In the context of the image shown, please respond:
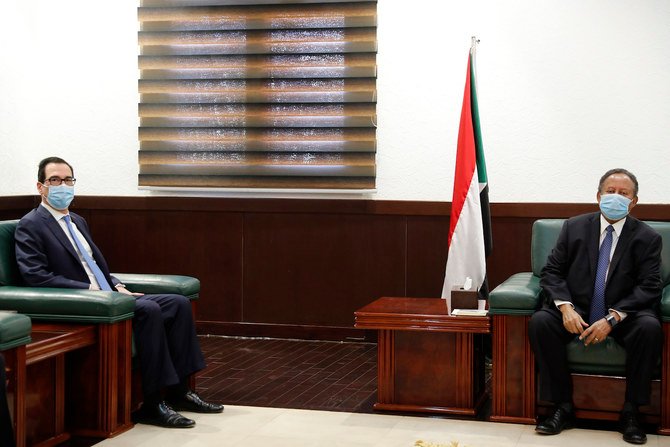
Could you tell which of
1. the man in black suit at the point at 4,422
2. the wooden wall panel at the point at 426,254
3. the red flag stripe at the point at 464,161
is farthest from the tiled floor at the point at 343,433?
the wooden wall panel at the point at 426,254

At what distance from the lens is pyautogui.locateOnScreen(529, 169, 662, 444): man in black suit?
4.25 meters

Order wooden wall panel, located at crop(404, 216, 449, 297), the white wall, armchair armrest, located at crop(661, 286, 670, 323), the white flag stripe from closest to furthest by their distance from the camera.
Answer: armchair armrest, located at crop(661, 286, 670, 323) → the white flag stripe → the white wall → wooden wall panel, located at crop(404, 216, 449, 297)

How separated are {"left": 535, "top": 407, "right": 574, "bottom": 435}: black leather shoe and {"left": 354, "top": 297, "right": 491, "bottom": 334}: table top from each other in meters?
0.50

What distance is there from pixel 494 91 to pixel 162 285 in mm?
2688

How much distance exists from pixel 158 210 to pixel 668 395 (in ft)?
12.8

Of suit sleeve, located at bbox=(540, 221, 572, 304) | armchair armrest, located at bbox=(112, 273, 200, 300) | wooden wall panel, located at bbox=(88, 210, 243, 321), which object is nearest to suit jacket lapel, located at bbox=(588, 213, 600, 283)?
suit sleeve, located at bbox=(540, 221, 572, 304)

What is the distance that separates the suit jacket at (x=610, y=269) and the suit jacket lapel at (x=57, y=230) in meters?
2.27

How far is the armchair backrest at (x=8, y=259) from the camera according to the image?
4410 mm

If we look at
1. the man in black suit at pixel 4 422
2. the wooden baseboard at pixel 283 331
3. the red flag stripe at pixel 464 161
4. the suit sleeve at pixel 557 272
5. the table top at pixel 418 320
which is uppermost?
the red flag stripe at pixel 464 161

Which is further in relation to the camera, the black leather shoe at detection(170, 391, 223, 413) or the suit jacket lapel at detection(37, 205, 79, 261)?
the black leather shoe at detection(170, 391, 223, 413)

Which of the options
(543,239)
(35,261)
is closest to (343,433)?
(543,239)

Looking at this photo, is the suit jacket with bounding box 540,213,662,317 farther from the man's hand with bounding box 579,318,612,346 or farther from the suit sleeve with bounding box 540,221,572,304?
the man's hand with bounding box 579,318,612,346

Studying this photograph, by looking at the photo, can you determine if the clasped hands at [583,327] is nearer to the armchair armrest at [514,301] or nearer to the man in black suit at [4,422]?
the armchair armrest at [514,301]

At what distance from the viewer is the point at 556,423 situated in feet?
14.2
